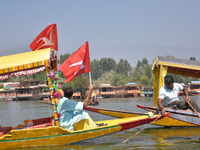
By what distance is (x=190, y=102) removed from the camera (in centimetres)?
952

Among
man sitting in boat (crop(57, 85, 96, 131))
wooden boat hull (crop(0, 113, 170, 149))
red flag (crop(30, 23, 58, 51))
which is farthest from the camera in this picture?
red flag (crop(30, 23, 58, 51))

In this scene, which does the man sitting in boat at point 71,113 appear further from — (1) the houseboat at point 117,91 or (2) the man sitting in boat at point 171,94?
(1) the houseboat at point 117,91

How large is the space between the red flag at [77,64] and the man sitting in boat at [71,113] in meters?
0.60

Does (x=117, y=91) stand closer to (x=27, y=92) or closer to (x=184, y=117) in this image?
(x=27, y=92)

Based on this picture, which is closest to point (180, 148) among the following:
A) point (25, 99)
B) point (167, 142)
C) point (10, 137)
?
point (167, 142)

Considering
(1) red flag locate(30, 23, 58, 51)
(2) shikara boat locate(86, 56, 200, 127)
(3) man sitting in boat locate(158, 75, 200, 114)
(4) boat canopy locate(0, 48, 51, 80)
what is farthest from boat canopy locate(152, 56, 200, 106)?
(4) boat canopy locate(0, 48, 51, 80)

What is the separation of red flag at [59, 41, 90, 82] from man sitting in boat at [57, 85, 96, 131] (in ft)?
1.96

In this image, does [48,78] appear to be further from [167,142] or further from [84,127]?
[167,142]

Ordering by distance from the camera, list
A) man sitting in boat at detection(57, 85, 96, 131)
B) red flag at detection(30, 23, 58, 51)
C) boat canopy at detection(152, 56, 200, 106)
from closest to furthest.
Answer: man sitting in boat at detection(57, 85, 96, 131) < red flag at detection(30, 23, 58, 51) < boat canopy at detection(152, 56, 200, 106)

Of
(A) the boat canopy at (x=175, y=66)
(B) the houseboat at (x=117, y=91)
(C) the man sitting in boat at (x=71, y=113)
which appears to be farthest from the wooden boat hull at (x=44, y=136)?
(B) the houseboat at (x=117, y=91)

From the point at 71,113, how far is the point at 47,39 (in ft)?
8.91

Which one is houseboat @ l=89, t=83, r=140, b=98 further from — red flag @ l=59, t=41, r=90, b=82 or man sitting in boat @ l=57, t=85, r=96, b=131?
man sitting in boat @ l=57, t=85, r=96, b=131

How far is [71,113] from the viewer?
275 inches

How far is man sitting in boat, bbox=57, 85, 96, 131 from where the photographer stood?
21.9ft
